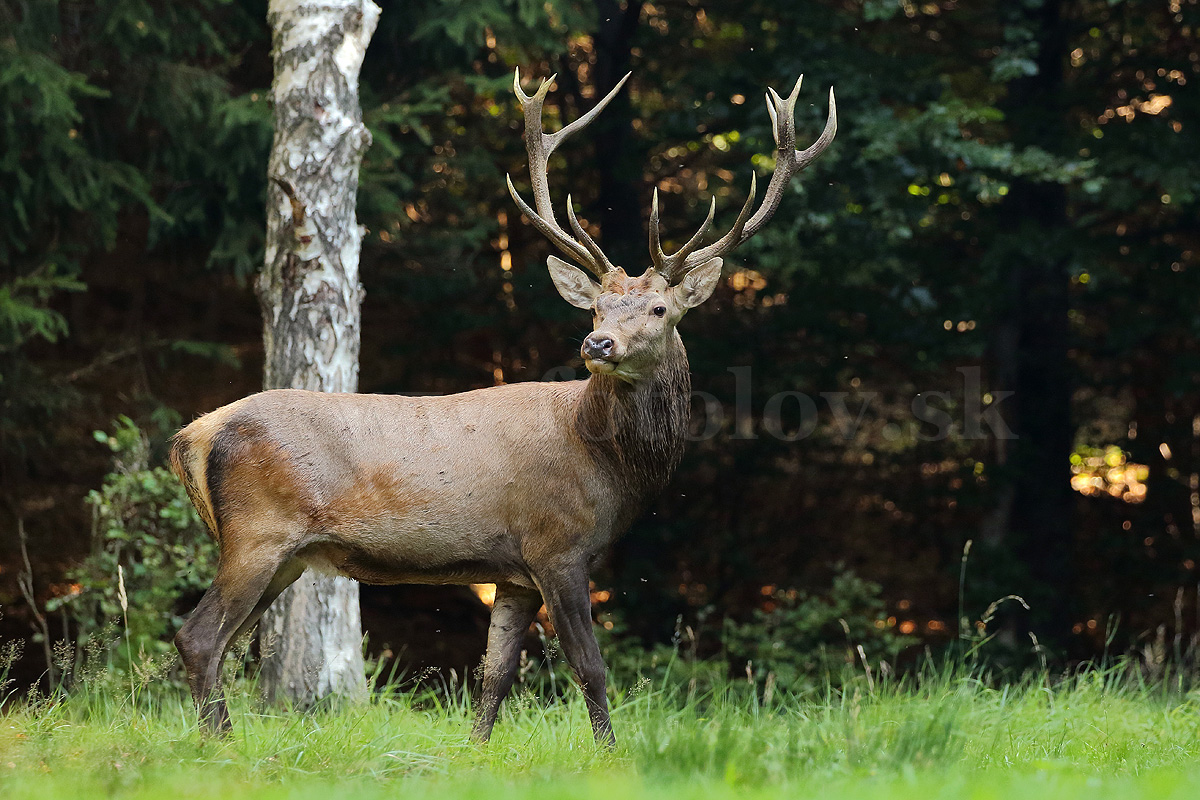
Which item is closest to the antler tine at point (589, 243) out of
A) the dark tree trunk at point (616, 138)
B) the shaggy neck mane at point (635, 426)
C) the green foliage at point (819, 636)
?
the shaggy neck mane at point (635, 426)

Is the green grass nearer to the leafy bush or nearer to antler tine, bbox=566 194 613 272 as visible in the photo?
antler tine, bbox=566 194 613 272

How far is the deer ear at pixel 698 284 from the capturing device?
15.1ft

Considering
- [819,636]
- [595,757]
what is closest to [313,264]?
[595,757]

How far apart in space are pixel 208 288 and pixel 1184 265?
7511mm

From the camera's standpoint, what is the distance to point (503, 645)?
4.49 meters

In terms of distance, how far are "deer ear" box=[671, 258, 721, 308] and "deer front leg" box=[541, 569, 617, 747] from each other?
3.74 feet

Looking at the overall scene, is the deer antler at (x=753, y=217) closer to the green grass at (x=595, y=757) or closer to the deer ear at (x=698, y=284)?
the deer ear at (x=698, y=284)

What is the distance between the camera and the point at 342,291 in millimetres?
5461

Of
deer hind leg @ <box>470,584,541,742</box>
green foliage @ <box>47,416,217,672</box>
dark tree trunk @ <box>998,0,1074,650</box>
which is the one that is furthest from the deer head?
dark tree trunk @ <box>998,0,1074,650</box>

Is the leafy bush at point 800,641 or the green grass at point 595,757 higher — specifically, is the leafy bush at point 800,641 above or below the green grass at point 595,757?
below

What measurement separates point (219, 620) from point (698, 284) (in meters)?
2.13

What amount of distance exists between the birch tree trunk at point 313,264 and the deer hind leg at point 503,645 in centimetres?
109

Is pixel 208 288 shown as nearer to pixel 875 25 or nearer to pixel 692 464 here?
pixel 692 464

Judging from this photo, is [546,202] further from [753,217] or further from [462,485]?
[462,485]
